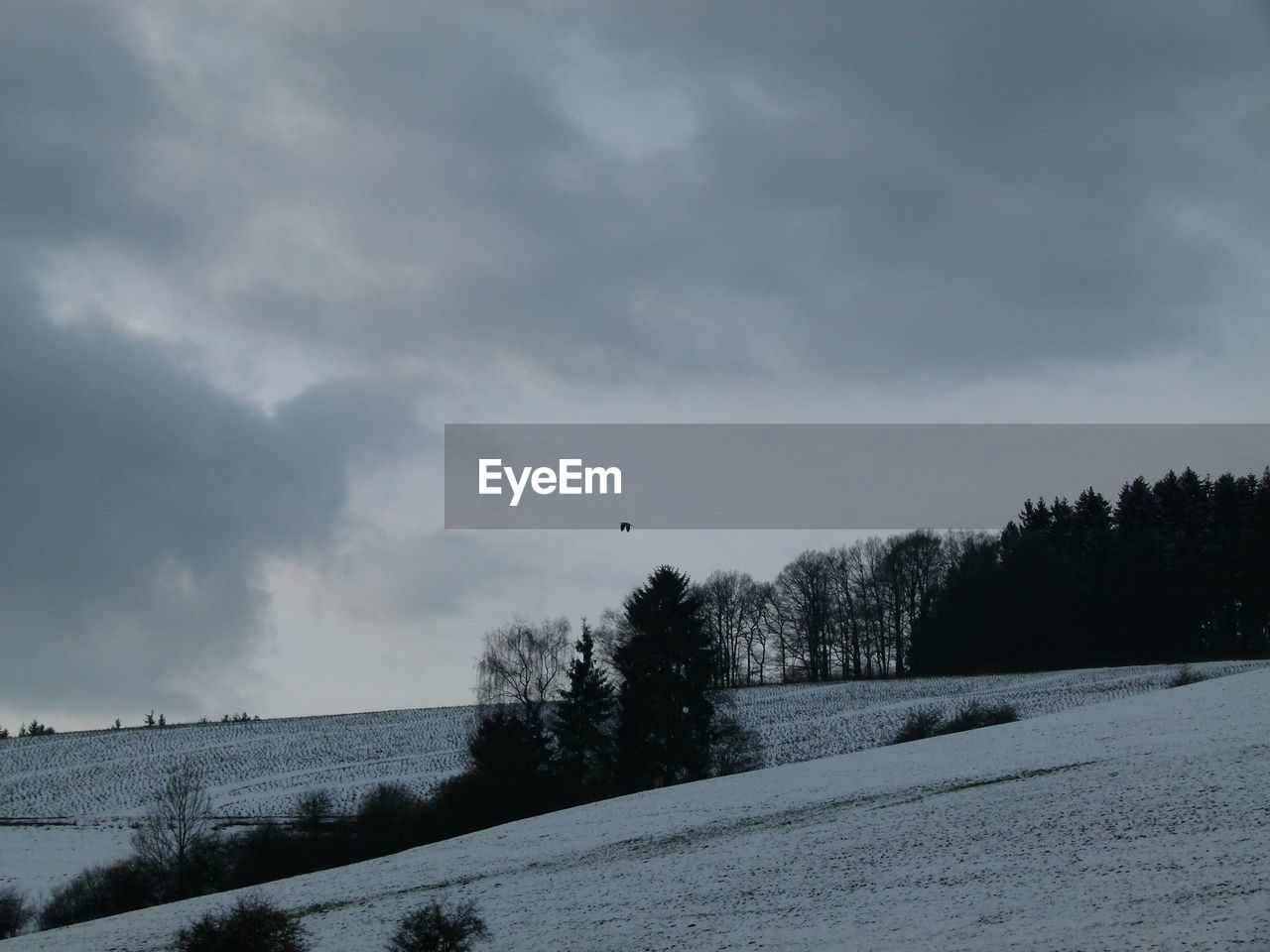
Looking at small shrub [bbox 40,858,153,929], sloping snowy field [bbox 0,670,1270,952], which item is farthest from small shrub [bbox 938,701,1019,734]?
small shrub [bbox 40,858,153,929]

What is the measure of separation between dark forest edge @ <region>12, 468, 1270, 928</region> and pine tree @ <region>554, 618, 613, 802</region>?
11 cm

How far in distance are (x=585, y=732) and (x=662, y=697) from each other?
5.97 m

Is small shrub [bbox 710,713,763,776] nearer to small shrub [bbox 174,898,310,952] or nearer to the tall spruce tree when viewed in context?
the tall spruce tree

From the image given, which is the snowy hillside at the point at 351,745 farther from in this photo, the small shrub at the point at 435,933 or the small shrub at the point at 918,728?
the small shrub at the point at 435,933

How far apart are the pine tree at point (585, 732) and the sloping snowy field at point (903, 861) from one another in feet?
33.3

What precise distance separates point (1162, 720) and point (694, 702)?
75.2 feet

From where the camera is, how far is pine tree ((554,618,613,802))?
5888 cm

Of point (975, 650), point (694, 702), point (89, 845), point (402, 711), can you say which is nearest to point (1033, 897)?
point (694, 702)

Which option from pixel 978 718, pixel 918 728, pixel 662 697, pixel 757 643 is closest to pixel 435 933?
pixel 662 697

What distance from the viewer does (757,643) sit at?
420 feet

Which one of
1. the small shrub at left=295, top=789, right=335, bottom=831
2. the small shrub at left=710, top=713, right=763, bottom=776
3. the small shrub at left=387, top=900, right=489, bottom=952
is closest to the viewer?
the small shrub at left=387, top=900, right=489, bottom=952

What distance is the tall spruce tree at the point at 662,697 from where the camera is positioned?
2287 inches

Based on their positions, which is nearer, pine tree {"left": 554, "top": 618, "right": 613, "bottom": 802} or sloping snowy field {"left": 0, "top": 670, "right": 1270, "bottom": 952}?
sloping snowy field {"left": 0, "top": 670, "right": 1270, "bottom": 952}

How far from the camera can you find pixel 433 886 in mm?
35562
